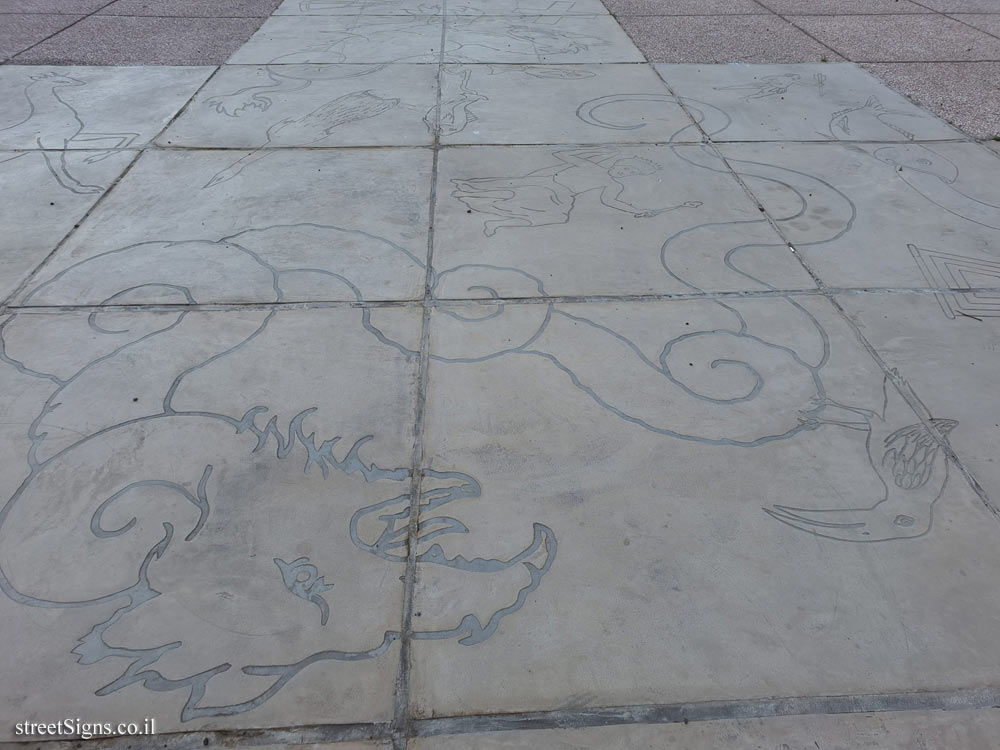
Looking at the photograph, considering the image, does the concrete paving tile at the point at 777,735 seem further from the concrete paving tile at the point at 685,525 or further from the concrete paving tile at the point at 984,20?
the concrete paving tile at the point at 984,20

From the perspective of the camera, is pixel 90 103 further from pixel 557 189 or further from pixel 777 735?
pixel 777 735

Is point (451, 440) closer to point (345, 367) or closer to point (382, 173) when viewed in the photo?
point (345, 367)

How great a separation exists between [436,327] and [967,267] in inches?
91.1

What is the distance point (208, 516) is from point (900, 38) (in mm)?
7047

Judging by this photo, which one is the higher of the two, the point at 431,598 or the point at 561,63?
the point at 561,63

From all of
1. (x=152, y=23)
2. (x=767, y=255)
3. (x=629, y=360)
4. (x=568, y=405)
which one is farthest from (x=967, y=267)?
(x=152, y=23)

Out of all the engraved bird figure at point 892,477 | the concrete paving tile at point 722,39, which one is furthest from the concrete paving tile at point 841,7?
the engraved bird figure at point 892,477

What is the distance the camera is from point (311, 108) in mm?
4676

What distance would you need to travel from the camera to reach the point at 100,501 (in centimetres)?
200

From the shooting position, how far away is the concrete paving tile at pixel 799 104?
4.34m

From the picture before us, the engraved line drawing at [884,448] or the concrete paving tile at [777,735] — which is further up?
the engraved line drawing at [884,448]

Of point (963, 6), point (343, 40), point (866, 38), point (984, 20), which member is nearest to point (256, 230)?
point (343, 40)

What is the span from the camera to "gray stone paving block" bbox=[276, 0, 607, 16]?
279 inches

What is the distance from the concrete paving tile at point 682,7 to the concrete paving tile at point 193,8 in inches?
143
